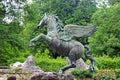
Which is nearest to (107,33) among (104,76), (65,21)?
(65,21)

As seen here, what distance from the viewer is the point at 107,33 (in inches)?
1759

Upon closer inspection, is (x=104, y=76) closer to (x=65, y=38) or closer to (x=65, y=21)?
(x=65, y=38)

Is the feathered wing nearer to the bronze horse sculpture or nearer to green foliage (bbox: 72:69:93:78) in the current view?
the bronze horse sculpture

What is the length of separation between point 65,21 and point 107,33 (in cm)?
837

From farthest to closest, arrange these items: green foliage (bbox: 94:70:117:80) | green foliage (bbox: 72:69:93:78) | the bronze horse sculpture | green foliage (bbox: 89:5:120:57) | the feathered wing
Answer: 1. green foliage (bbox: 89:5:120:57)
2. green foliage (bbox: 72:69:93:78)
3. green foliage (bbox: 94:70:117:80)
4. the feathered wing
5. the bronze horse sculpture

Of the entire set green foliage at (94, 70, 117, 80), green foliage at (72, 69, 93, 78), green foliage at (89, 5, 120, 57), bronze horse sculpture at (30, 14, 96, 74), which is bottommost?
green foliage at (94, 70, 117, 80)

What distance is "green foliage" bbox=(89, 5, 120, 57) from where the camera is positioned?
42.8m

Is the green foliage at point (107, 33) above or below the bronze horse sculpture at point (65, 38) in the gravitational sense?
above


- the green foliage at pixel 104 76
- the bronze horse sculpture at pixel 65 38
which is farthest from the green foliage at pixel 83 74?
the bronze horse sculpture at pixel 65 38

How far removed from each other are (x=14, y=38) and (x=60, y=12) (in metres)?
22.2

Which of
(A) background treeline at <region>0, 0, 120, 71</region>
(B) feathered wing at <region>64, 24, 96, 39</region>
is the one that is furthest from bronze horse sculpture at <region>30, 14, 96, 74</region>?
(A) background treeline at <region>0, 0, 120, 71</region>

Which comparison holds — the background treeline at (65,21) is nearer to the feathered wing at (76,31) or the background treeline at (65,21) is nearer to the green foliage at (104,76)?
the green foliage at (104,76)

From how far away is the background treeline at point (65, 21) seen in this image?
31.2m

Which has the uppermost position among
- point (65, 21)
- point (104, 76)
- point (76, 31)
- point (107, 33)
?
point (65, 21)
